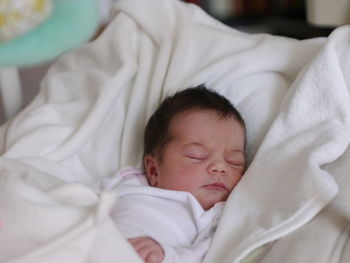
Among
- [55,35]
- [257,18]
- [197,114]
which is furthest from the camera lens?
[257,18]

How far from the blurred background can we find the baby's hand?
300mm

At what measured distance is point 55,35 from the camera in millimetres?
621

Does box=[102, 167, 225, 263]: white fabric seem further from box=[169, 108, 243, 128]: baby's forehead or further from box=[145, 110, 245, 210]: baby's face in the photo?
box=[169, 108, 243, 128]: baby's forehead

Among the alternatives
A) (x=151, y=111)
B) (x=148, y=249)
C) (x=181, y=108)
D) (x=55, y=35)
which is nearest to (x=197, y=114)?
(x=181, y=108)

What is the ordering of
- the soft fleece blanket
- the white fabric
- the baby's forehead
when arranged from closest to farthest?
the soft fleece blanket, the white fabric, the baby's forehead

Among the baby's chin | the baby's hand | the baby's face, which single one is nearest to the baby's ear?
the baby's face

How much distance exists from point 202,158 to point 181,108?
0.12 metres

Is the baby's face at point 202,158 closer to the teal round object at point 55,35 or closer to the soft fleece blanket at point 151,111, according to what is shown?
the soft fleece blanket at point 151,111

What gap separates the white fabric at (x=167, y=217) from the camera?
970mm

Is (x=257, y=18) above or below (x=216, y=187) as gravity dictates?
below

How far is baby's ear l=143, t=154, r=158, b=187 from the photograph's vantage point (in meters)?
1.14

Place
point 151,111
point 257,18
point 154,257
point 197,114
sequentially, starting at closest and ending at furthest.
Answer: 1. point 154,257
2. point 197,114
3. point 151,111
4. point 257,18

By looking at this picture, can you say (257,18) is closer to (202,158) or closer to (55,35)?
(202,158)

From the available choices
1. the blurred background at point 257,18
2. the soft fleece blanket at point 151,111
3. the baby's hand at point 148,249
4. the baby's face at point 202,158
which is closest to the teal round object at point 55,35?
the blurred background at point 257,18
